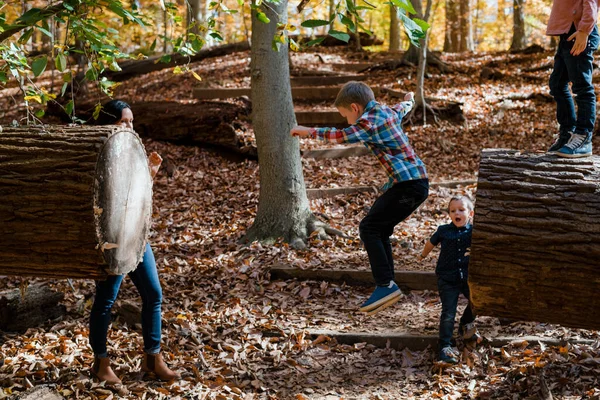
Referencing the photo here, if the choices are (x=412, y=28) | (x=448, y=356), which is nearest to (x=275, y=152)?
(x=448, y=356)

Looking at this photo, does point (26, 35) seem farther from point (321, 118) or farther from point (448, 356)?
point (321, 118)

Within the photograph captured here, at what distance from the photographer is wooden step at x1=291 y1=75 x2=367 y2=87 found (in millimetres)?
13797

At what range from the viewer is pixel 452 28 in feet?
65.9

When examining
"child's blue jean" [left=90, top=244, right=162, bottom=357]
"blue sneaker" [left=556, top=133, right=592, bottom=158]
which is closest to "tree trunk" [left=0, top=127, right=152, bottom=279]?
"child's blue jean" [left=90, top=244, right=162, bottom=357]

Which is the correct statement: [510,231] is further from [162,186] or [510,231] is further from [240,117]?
[240,117]

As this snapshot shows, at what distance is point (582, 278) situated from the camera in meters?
3.20

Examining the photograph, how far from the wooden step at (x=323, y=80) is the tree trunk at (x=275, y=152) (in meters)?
6.96

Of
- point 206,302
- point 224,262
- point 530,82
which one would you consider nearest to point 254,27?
point 224,262

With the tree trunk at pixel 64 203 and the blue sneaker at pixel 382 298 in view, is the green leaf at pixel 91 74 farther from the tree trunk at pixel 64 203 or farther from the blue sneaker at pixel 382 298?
the blue sneaker at pixel 382 298

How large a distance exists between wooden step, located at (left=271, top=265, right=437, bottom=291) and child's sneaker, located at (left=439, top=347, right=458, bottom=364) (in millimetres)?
1316

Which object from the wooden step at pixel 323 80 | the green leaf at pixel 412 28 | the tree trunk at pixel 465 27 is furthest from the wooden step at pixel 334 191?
the tree trunk at pixel 465 27

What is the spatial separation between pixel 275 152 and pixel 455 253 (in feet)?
9.66

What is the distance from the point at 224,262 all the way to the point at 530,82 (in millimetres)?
9330

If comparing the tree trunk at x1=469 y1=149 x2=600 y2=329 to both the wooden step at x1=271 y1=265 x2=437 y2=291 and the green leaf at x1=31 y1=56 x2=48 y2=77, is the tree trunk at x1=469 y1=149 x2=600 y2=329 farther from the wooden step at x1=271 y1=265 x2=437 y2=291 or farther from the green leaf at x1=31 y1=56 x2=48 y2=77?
the green leaf at x1=31 y1=56 x2=48 y2=77
